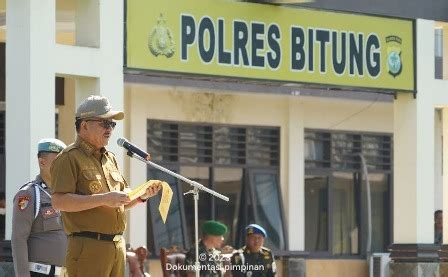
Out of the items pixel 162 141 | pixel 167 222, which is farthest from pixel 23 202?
pixel 162 141

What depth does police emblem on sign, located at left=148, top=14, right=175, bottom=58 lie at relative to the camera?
13891 millimetres

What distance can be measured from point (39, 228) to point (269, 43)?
553 centimetres

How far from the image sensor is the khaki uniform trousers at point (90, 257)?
8.62 meters

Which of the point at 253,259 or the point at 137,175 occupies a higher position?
the point at 137,175

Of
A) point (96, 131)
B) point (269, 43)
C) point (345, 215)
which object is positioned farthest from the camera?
point (345, 215)

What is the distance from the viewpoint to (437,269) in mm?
16594

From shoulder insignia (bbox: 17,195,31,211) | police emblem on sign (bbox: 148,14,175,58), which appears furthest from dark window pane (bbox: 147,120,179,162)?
shoulder insignia (bbox: 17,195,31,211)

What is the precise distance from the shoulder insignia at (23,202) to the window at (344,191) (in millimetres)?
11613

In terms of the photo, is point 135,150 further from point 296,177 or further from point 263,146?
point 296,177

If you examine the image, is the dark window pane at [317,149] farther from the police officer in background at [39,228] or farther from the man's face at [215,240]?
the police officer in background at [39,228]

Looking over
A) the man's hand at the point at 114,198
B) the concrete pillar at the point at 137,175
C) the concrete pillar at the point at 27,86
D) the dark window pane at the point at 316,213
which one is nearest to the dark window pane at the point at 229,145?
the dark window pane at the point at 316,213

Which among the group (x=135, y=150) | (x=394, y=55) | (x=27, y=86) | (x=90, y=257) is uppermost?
(x=394, y=55)

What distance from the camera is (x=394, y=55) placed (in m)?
16.4

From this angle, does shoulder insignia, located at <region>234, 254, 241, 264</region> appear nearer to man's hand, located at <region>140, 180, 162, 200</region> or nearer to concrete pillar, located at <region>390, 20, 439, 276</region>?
concrete pillar, located at <region>390, 20, 439, 276</region>
